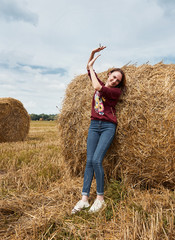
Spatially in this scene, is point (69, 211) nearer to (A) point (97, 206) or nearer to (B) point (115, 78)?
(A) point (97, 206)

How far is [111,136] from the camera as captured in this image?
2.99 m

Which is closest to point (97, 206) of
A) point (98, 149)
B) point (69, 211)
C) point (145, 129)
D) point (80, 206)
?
point (80, 206)

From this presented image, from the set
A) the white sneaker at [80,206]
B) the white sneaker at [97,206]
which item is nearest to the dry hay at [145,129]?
the white sneaker at [97,206]

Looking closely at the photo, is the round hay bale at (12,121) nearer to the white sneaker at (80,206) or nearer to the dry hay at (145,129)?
the dry hay at (145,129)

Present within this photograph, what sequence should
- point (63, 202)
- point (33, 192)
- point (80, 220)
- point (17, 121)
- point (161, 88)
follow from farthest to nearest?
point (17, 121) → point (33, 192) → point (161, 88) → point (63, 202) → point (80, 220)

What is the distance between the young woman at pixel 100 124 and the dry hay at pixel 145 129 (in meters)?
0.18

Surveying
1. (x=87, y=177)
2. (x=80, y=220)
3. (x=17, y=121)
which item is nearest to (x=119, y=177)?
(x=87, y=177)

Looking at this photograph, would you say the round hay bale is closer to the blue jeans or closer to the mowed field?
the mowed field

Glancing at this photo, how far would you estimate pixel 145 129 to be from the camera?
2967 mm

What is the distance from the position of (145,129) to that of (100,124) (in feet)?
2.15

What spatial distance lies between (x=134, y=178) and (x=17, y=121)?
279 inches

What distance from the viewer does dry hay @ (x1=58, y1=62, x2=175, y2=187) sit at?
290cm

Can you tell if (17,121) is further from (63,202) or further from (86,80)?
(63,202)

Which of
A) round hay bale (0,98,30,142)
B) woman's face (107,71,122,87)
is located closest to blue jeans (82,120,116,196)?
woman's face (107,71,122,87)
